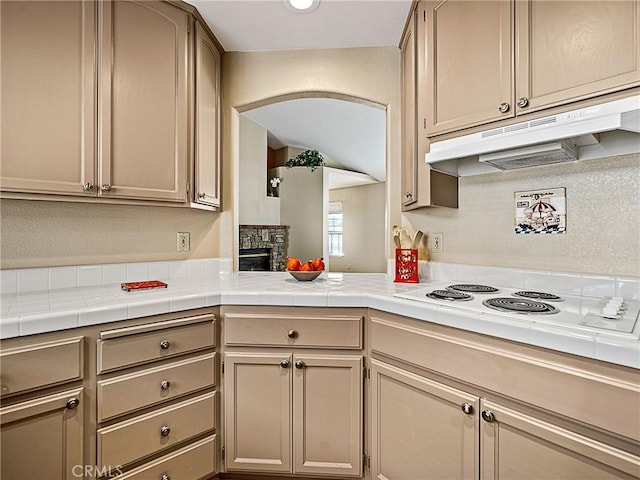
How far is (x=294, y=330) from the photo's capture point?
161cm

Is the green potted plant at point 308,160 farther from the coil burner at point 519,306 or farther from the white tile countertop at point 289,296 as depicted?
the coil burner at point 519,306

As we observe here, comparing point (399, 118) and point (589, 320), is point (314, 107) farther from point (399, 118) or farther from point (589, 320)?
point (589, 320)

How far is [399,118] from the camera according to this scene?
7.32 ft

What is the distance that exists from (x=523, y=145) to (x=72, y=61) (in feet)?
6.23

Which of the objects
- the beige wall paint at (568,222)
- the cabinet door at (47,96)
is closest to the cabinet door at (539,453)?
the beige wall paint at (568,222)

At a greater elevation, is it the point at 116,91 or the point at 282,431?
the point at 116,91

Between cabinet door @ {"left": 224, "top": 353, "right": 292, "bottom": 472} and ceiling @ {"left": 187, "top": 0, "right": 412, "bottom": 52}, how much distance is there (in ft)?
5.87

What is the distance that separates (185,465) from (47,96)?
168 centimetres

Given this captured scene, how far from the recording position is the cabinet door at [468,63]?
144 cm

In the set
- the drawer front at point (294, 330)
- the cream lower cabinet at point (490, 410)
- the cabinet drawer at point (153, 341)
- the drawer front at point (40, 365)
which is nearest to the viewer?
the cream lower cabinet at point (490, 410)

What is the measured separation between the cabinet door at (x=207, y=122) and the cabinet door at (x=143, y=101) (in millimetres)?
97

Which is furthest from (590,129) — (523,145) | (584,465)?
(584,465)

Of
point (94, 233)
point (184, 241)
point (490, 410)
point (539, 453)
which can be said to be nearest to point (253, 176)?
point (184, 241)

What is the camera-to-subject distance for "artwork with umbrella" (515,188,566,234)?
5.24 ft
